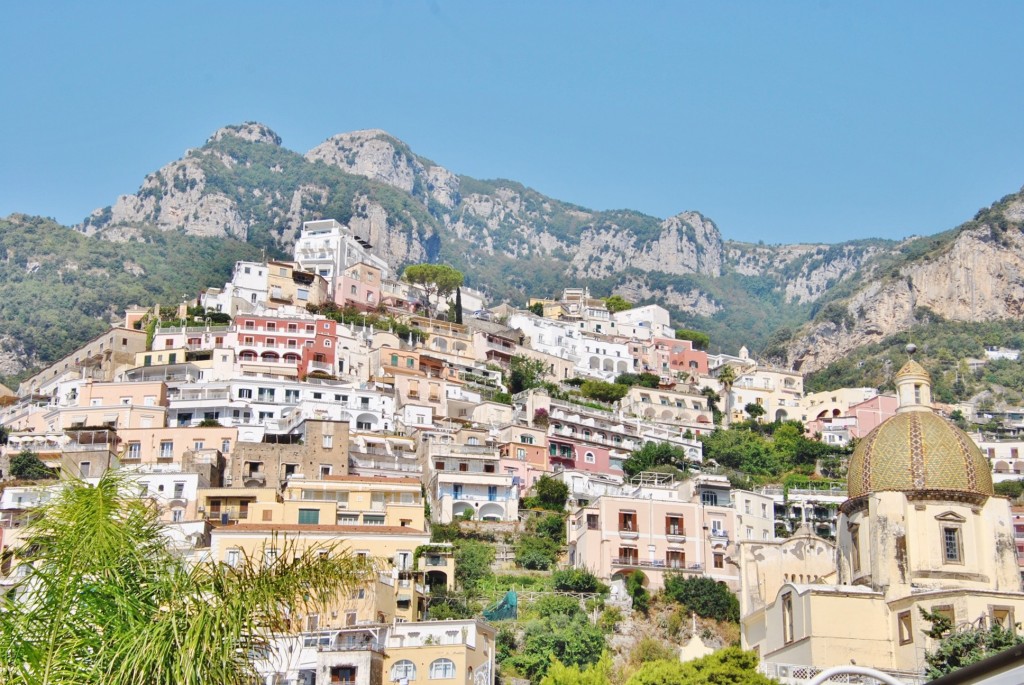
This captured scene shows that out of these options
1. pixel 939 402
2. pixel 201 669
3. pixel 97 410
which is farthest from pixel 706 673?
pixel 939 402

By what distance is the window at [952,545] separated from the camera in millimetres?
50656

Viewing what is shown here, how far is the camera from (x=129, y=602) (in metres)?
17.1

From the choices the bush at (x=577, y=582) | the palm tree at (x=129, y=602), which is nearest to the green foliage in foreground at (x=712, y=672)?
the bush at (x=577, y=582)

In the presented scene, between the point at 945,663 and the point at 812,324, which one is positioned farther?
the point at 812,324

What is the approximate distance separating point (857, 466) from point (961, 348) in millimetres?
100264

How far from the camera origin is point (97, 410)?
8869 cm

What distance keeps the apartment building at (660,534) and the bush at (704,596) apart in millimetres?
1665

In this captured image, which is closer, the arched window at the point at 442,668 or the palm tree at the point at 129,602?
the palm tree at the point at 129,602

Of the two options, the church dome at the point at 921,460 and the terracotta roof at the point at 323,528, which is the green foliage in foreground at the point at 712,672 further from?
the terracotta roof at the point at 323,528

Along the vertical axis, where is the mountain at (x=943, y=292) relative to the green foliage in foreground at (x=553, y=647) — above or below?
above

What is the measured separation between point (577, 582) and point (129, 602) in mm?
51249

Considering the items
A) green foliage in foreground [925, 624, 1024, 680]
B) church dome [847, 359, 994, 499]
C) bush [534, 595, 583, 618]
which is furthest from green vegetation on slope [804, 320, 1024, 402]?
green foliage in foreground [925, 624, 1024, 680]

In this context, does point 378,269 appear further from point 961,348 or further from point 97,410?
point 961,348

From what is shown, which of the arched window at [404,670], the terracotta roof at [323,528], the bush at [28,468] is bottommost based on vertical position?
the arched window at [404,670]
